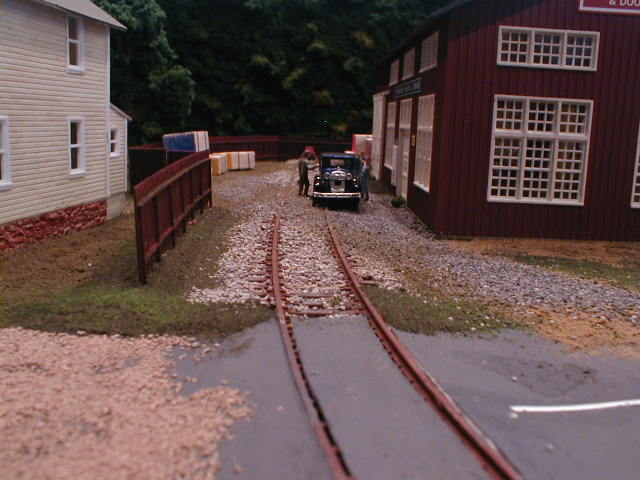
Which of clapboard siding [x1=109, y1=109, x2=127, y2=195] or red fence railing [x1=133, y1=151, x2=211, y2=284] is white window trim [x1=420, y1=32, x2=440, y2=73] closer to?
red fence railing [x1=133, y1=151, x2=211, y2=284]

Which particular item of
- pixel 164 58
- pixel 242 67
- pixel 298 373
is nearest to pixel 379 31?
pixel 242 67

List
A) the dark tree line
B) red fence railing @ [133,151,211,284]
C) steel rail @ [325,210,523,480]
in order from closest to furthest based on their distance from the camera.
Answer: steel rail @ [325,210,523,480] → red fence railing @ [133,151,211,284] → the dark tree line

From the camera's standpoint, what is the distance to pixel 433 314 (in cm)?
1070

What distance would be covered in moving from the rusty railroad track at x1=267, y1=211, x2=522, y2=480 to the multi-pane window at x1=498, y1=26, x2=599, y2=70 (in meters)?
9.43

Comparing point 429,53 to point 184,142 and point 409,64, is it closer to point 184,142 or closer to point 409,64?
point 409,64

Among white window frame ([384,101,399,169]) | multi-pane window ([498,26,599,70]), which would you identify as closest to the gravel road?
multi-pane window ([498,26,599,70])

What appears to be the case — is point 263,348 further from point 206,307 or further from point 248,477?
point 248,477

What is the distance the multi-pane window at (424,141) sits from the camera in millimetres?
20281

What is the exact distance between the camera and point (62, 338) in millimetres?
9242

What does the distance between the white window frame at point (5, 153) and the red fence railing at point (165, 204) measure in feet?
11.4

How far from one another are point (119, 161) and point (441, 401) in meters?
19.7

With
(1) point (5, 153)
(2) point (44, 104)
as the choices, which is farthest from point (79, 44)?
(1) point (5, 153)

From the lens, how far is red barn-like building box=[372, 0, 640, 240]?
17984 mm

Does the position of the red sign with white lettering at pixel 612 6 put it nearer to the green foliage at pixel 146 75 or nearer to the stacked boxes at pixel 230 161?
the stacked boxes at pixel 230 161
